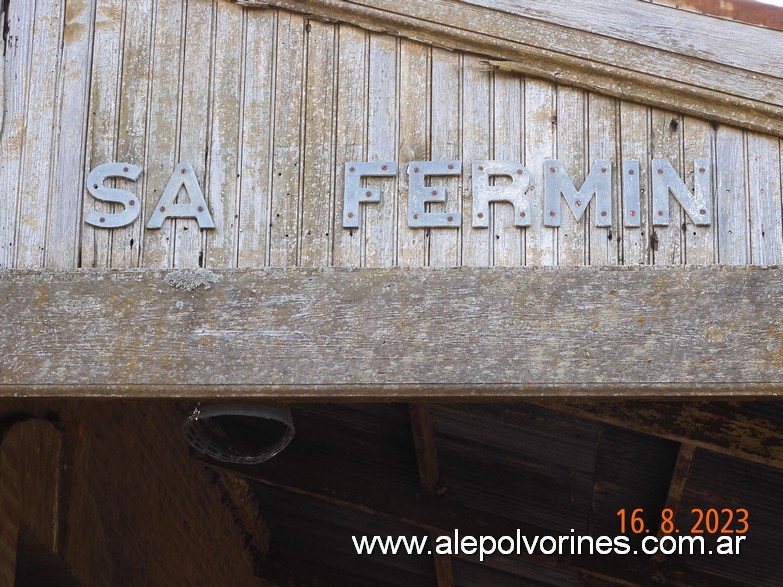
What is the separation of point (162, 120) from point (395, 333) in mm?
1022

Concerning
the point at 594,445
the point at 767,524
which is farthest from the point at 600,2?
the point at 767,524

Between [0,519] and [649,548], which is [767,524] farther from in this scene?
[0,519]

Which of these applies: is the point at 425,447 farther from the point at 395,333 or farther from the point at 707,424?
the point at 395,333

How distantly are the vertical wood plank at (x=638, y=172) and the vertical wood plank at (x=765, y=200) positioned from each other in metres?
0.29

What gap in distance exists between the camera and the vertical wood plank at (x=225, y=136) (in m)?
3.25

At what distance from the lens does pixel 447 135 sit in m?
3.30

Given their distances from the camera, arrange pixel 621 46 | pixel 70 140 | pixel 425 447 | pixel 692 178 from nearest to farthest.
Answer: pixel 692 178, pixel 621 46, pixel 70 140, pixel 425 447

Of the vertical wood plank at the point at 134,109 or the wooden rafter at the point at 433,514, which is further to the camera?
the wooden rafter at the point at 433,514

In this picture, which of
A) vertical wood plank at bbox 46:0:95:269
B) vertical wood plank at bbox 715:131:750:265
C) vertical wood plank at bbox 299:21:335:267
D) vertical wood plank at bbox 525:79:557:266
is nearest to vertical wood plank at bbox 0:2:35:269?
vertical wood plank at bbox 46:0:95:269

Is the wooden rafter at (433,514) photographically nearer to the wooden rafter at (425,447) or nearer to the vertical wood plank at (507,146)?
the wooden rafter at (425,447)

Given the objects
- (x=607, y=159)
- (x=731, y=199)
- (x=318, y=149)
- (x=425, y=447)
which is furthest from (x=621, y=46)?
(x=425, y=447)

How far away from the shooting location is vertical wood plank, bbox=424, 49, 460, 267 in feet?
10.5

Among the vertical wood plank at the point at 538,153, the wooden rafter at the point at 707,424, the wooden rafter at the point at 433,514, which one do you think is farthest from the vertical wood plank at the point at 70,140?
the wooden rafter at the point at 433,514
